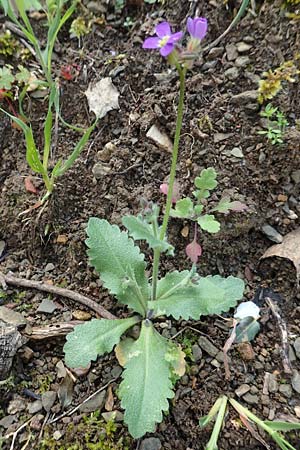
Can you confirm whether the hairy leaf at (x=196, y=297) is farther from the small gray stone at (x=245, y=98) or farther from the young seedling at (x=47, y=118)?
the small gray stone at (x=245, y=98)

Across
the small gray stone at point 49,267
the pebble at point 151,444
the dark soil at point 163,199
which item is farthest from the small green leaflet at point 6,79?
the pebble at point 151,444

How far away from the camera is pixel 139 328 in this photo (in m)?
1.63

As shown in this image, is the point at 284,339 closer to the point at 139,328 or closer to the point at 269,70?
the point at 139,328

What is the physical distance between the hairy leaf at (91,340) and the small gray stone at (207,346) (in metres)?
0.27

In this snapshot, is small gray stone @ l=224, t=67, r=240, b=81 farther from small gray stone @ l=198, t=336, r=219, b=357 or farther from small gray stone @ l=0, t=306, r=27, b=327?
small gray stone @ l=0, t=306, r=27, b=327

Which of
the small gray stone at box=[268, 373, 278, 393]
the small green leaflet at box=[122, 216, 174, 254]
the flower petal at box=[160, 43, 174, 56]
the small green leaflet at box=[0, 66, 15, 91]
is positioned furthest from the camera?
the small green leaflet at box=[0, 66, 15, 91]

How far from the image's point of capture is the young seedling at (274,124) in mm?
1817

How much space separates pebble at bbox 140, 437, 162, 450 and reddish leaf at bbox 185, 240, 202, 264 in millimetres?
593

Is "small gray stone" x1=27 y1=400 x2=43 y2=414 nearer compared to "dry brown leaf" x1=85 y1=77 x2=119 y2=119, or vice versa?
"small gray stone" x1=27 y1=400 x2=43 y2=414

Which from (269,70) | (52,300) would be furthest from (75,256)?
(269,70)

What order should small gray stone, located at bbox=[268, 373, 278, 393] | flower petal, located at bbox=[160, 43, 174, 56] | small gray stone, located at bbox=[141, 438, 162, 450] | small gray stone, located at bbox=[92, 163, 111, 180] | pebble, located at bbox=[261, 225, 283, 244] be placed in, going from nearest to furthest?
flower petal, located at bbox=[160, 43, 174, 56]
small gray stone, located at bbox=[141, 438, 162, 450]
small gray stone, located at bbox=[268, 373, 278, 393]
pebble, located at bbox=[261, 225, 283, 244]
small gray stone, located at bbox=[92, 163, 111, 180]

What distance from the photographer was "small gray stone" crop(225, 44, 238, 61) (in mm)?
1953

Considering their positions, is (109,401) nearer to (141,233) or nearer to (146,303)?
(146,303)

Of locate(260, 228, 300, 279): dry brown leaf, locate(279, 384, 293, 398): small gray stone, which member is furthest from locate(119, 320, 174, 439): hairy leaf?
locate(260, 228, 300, 279): dry brown leaf
